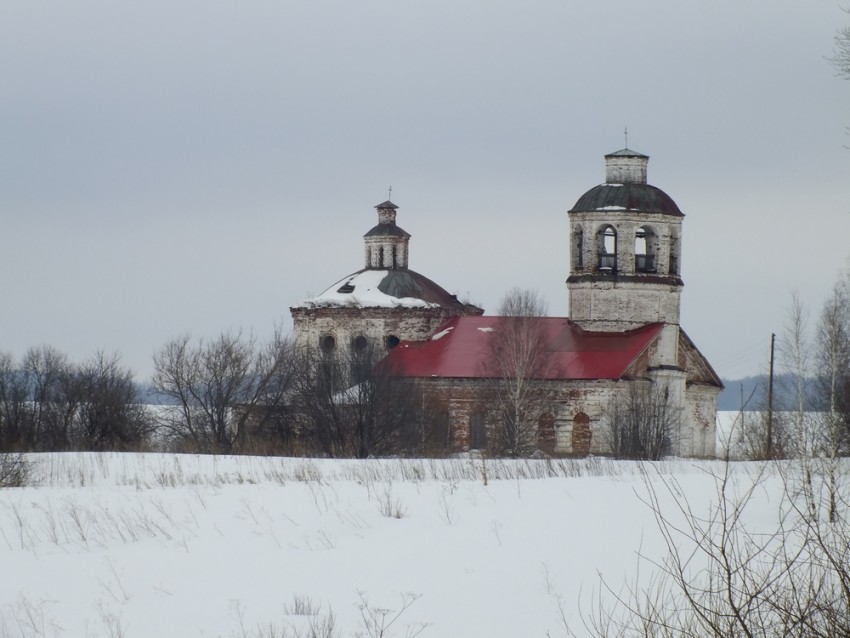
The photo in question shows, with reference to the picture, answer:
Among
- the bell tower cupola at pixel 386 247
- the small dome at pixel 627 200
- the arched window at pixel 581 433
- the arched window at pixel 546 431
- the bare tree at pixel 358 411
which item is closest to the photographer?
the bare tree at pixel 358 411

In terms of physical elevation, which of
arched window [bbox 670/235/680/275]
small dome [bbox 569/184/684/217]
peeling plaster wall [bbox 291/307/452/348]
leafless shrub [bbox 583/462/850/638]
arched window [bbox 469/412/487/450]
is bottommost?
leafless shrub [bbox 583/462/850/638]

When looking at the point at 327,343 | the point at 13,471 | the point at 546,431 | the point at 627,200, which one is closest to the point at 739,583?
the point at 13,471

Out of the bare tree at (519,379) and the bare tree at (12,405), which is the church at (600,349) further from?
the bare tree at (12,405)

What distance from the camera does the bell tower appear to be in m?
41.2

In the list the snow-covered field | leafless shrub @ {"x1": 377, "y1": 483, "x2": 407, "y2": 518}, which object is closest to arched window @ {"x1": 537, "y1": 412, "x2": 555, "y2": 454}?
the snow-covered field

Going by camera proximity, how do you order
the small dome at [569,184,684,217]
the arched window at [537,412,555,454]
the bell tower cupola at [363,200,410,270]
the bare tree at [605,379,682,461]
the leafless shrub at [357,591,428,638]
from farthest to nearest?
the bell tower cupola at [363,200,410,270]
the small dome at [569,184,684,217]
the arched window at [537,412,555,454]
the bare tree at [605,379,682,461]
the leafless shrub at [357,591,428,638]

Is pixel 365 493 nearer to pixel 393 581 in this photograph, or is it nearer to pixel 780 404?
pixel 393 581

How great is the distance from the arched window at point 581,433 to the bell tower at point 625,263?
3334mm

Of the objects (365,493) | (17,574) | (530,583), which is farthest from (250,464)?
(530,583)

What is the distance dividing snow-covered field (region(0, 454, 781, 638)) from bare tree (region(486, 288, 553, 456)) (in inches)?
711

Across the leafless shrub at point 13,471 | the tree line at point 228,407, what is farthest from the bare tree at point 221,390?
the leafless shrub at point 13,471

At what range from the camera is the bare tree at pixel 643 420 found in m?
34.7

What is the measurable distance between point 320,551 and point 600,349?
88.0 ft

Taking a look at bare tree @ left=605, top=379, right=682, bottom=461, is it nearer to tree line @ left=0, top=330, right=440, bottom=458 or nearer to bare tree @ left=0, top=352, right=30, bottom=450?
tree line @ left=0, top=330, right=440, bottom=458
